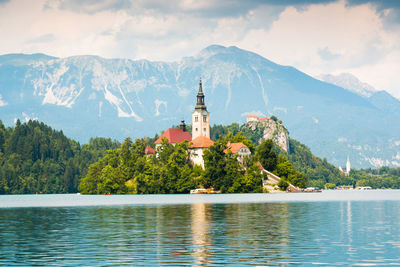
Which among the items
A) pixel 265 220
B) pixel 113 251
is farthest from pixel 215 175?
pixel 113 251

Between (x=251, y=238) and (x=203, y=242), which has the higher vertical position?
(x=251, y=238)

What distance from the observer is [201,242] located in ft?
165

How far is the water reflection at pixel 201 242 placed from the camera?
135 ft

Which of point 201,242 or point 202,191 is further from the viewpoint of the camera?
point 202,191

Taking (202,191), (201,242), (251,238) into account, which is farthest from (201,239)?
(202,191)

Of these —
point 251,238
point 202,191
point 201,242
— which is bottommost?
point 201,242

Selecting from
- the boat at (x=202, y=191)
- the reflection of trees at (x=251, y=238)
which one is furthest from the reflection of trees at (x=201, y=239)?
the boat at (x=202, y=191)

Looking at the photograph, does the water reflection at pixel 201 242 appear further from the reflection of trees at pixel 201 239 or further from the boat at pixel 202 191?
the boat at pixel 202 191

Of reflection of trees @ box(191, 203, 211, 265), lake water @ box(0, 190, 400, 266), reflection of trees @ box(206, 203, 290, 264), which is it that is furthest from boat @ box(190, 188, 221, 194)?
lake water @ box(0, 190, 400, 266)

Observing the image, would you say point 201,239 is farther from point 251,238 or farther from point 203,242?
point 251,238

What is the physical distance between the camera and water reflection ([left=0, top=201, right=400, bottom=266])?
135 ft

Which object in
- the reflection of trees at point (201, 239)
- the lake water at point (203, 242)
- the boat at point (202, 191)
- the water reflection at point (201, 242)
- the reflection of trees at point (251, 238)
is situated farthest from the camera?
the boat at point (202, 191)

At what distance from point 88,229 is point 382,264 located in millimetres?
32454

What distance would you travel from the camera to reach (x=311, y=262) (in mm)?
39406
